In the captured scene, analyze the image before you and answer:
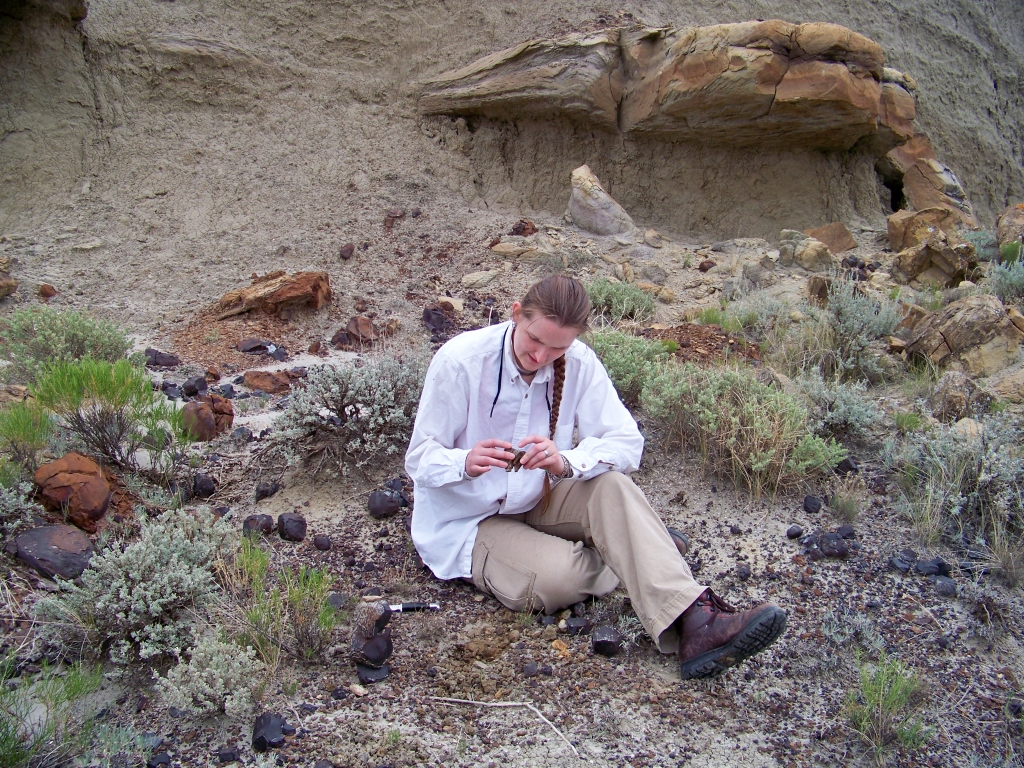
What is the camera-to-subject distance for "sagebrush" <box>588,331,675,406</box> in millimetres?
4512

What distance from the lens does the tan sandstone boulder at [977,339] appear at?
496 cm

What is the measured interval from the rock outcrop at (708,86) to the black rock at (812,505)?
5.17 metres

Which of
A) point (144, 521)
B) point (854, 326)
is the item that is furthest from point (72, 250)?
point (854, 326)

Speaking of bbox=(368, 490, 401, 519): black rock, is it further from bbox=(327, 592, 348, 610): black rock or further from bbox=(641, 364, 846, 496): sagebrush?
bbox=(641, 364, 846, 496): sagebrush

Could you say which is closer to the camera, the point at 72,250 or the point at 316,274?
the point at 316,274

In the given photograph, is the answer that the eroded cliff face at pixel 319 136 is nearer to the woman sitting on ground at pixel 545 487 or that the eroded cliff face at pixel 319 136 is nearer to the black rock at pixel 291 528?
the black rock at pixel 291 528

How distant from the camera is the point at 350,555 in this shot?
3.31 metres

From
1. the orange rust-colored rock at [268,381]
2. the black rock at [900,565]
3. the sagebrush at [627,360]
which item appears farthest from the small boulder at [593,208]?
the black rock at [900,565]

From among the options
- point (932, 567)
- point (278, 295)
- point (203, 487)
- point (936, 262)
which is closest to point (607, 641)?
point (932, 567)

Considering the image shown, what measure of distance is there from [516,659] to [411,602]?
522 mm

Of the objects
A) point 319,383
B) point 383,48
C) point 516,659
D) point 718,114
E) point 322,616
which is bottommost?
point 516,659

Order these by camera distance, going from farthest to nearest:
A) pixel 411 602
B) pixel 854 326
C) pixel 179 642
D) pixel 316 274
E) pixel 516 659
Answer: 1. pixel 316 274
2. pixel 854 326
3. pixel 411 602
4. pixel 516 659
5. pixel 179 642

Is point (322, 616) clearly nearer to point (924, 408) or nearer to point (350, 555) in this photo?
point (350, 555)

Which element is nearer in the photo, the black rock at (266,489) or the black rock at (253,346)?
the black rock at (266,489)
